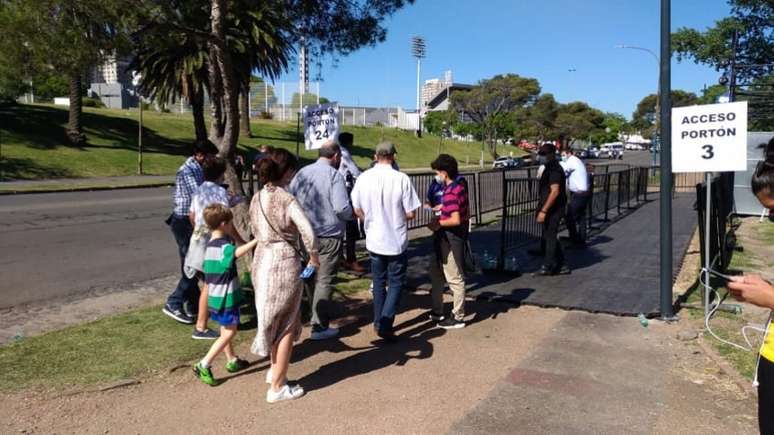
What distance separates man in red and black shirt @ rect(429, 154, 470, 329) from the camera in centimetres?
618

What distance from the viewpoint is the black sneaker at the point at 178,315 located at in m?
6.14

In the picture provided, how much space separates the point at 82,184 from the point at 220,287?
67.2ft

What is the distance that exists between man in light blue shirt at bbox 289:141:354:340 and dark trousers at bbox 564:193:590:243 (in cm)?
577

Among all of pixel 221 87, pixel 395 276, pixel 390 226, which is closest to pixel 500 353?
pixel 395 276

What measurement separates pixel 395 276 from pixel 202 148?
2295mm

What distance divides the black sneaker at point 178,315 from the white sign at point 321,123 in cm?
358

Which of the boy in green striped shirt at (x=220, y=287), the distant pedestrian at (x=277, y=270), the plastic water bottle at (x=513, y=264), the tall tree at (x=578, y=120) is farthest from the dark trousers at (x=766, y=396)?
the tall tree at (x=578, y=120)

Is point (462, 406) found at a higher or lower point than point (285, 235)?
lower

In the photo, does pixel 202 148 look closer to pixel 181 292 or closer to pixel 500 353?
pixel 181 292

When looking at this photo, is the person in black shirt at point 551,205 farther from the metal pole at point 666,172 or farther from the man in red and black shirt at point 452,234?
the man in red and black shirt at point 452,234

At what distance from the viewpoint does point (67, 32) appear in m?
5.60

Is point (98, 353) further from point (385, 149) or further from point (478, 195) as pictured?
point (478, 195)

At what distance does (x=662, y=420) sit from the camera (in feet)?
13.6

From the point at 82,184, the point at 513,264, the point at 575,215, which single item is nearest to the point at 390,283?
the point at 513,264
